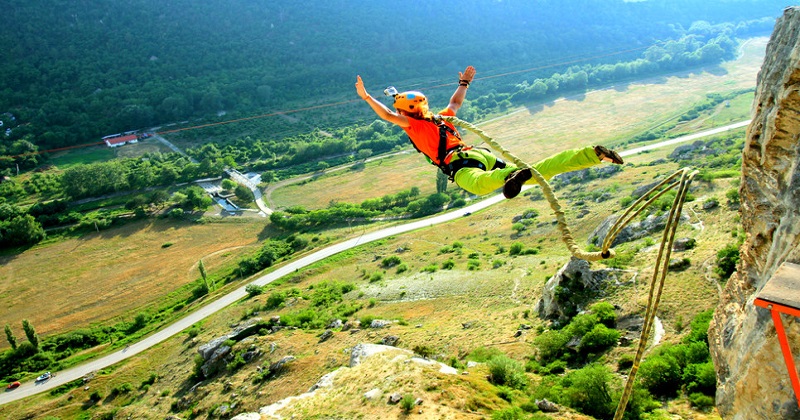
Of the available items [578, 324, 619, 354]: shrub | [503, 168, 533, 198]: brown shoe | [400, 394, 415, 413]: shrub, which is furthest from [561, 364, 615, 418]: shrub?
[503, 168, 533, 198]: brown shoe

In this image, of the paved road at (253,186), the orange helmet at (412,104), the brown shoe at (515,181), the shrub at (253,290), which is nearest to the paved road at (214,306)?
the shrub at (253,290)

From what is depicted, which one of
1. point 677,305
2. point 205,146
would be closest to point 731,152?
point 677,305

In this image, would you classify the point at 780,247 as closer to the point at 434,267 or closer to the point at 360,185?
the point at 434,267

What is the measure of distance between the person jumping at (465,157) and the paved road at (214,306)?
3533 centimetres

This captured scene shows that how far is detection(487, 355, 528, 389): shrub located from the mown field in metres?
1.35

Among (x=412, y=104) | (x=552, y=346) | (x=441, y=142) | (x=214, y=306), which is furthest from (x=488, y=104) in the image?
(x=441, y=142)

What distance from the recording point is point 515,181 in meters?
6.62

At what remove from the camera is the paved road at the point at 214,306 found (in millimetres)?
34312

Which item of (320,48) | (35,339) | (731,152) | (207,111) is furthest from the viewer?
(320,48)

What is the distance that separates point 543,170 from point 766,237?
4440 millimetres

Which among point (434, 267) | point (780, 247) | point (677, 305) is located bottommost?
point (434, 267)

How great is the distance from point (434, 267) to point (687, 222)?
1851cm

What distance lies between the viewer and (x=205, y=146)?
8488 centimetres

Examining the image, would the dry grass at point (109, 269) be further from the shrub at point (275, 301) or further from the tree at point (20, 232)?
the shrub at point (275, 301)
